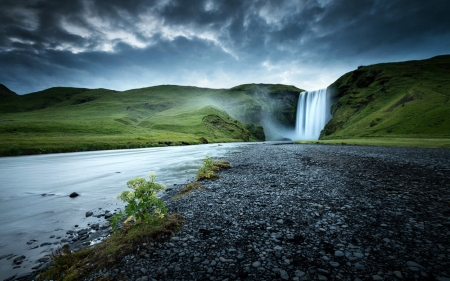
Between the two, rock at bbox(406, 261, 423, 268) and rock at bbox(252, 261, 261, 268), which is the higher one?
rock at bbox(406, 261, 423, 268)

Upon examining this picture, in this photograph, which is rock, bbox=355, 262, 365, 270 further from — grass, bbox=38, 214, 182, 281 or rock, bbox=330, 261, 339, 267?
grass, bbox=38, 214, 182, 281

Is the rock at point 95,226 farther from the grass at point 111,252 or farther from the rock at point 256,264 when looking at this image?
the rock at point 256,264

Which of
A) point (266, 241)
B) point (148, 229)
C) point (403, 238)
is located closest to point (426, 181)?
point (403, 238)

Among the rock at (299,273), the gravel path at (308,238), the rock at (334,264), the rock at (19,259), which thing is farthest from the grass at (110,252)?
the rock at (334,264)

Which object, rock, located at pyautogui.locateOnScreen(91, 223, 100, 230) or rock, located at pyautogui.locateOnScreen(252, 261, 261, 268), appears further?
rock, located at pyautogui.locateOnScreen(91, 223, 100, 230)

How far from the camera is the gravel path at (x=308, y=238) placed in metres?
5.35

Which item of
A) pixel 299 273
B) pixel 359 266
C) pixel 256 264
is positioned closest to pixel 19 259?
pixel 256 264

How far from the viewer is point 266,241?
7078mm

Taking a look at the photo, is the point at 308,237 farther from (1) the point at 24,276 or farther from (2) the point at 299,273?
(1) the point at 24,276

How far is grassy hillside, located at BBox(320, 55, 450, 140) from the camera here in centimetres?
7062

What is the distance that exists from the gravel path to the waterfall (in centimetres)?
17130

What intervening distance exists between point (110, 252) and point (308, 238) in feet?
23.5

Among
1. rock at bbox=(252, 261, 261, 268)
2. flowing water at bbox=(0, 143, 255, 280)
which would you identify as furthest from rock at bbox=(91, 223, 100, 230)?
rock at bbox=(252, 261, 261, 268)

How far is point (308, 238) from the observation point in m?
7.11
